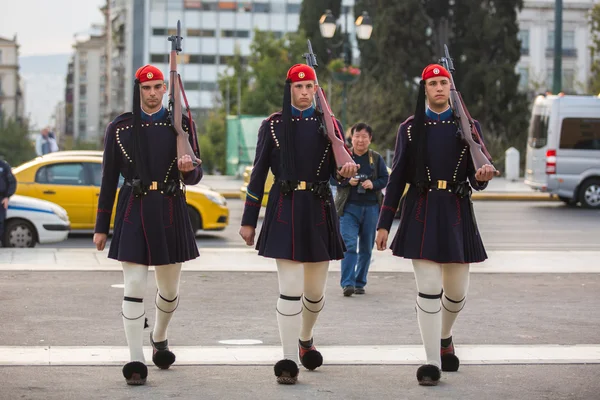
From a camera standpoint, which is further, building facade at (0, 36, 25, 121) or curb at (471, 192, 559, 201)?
building facade at (0, 36, 25, 121)

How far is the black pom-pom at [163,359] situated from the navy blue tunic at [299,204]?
2.90 ft

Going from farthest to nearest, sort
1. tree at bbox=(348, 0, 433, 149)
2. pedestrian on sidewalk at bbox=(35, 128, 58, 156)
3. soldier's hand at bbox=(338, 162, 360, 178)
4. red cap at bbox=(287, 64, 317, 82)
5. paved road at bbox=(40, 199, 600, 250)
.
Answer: tree at bbox=(348, 0, 433, 149) < pedestrian on sidewalk at bbox=(35, 128, 58, 156) < paved road at bbox=(40, 199, 600, 250) < red cap at bbox=(287, 64, 317, 82) < soldier's hand at bbox=(338, 162, 360, 178)

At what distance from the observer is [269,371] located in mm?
7898

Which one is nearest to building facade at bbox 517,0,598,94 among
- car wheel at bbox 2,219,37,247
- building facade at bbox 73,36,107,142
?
car wheel at bbox 2,219,37,247

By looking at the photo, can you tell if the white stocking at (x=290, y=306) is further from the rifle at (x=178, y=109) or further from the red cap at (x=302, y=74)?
the red cap at (x=302, y=74)

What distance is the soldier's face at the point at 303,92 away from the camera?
25.3ft

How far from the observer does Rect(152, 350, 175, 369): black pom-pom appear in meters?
7.86

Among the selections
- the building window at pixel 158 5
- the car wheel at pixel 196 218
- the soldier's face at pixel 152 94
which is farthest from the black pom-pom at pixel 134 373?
the building window at pixel 158 5

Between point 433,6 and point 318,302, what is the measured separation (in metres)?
39.6

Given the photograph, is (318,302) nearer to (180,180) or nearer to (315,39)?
(180,180)

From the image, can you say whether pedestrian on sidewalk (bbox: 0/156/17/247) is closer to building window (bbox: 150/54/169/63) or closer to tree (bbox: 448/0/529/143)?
tree (bbox: 448/0/529/143)

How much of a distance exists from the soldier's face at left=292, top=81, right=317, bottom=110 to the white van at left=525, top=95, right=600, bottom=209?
21.2 metres

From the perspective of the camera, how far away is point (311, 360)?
25.9 ft

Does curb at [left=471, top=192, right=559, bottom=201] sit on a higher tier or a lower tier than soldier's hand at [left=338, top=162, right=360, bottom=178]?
lower
